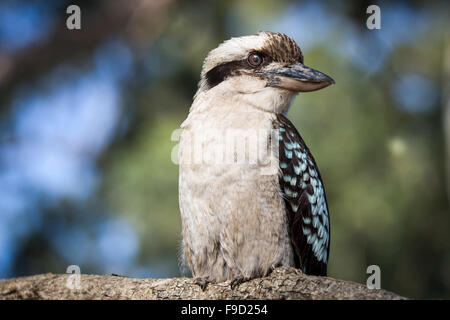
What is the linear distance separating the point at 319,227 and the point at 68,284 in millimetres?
A: 1111

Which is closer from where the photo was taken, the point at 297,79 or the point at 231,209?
the point at 231,209

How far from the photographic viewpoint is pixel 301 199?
7.39 feet

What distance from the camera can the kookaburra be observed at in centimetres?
212

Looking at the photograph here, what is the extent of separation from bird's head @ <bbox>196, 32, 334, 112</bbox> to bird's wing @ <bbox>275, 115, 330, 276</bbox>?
0.41ft

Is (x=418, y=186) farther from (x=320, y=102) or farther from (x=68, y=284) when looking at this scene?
(x=68, y=284)

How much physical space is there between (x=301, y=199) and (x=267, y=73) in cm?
59

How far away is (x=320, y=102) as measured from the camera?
3.59m

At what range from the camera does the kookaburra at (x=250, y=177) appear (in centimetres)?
212
